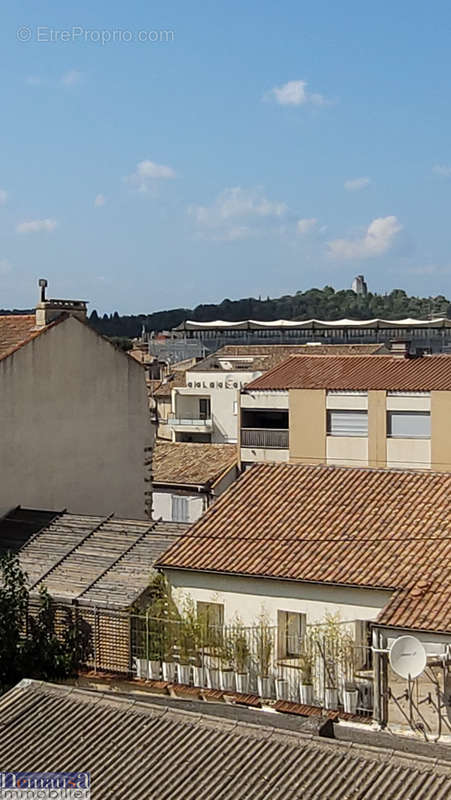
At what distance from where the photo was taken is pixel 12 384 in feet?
84.7

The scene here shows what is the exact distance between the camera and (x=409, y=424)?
44.1m

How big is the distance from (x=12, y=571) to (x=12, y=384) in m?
5.86

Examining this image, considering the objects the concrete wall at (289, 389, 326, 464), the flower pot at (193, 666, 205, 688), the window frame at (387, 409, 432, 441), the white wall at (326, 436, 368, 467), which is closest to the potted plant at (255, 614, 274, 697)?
the flower pot at (193, 666, 205, 688)

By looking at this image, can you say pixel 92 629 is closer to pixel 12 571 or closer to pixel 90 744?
pixel 12 571

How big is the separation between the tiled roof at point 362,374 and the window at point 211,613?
2439 centimetres

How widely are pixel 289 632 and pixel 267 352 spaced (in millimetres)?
55775

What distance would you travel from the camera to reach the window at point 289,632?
19.6 m

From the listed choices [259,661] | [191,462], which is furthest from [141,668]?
[191,462]

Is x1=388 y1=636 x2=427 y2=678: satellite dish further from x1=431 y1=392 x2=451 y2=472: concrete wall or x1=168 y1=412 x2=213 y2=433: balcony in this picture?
x1=168 y1=412 x2=213 y2=433: balcony

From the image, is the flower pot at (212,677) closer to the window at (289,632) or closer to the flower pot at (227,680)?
the flower pot at (227,680)

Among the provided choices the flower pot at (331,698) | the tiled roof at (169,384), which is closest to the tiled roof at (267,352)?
the tiled roof at (169,384)

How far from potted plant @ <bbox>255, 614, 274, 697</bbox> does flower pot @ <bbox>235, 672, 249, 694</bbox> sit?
24 cm

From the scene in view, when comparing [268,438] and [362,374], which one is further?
[268,438]

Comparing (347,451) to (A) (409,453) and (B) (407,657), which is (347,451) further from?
(B) (407,657)
